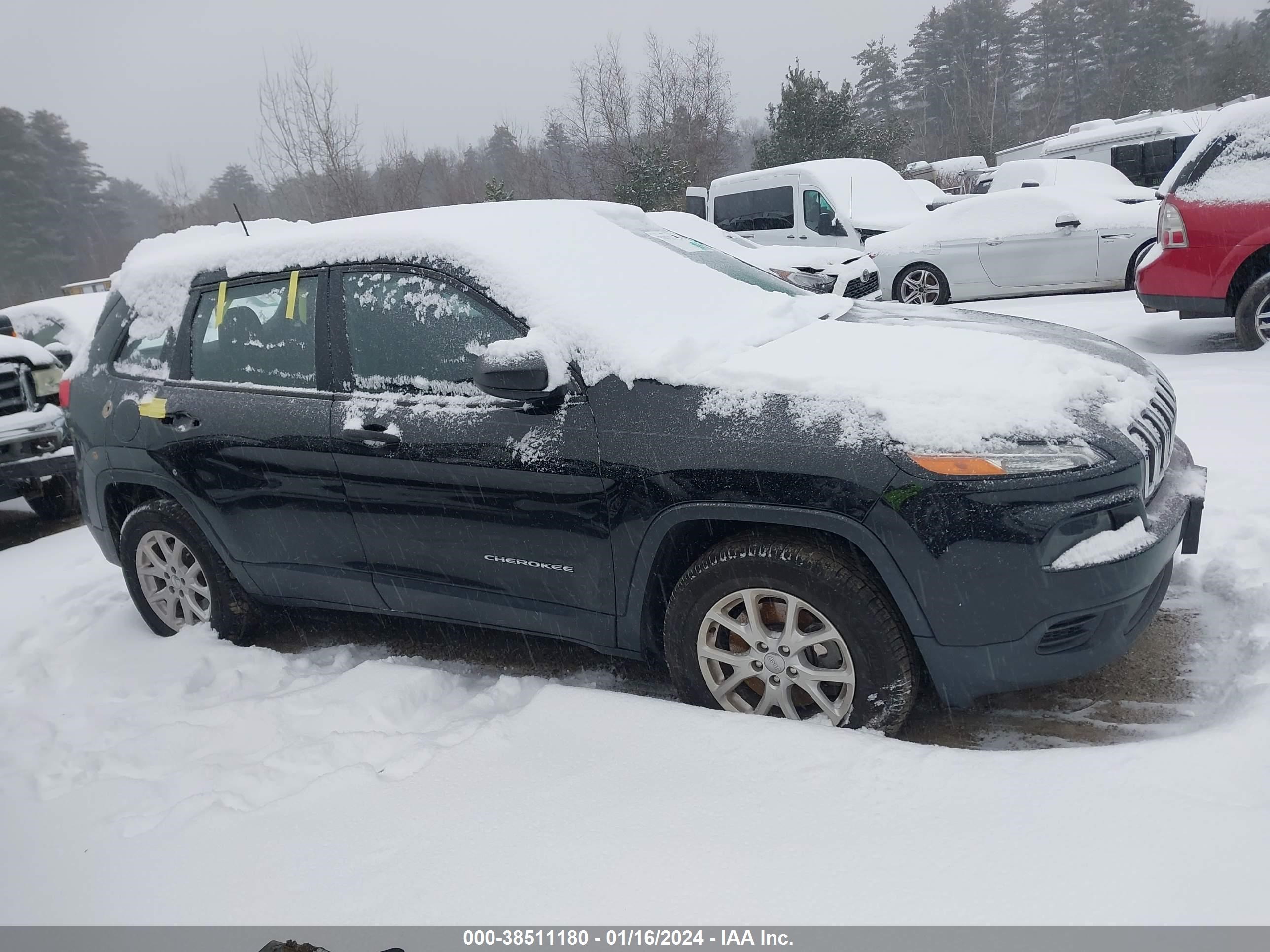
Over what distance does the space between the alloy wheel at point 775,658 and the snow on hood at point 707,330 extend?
22.8 inches

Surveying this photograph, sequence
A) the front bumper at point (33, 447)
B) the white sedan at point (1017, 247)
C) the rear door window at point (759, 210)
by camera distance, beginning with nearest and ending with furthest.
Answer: the front bumper at point (33, 447) → the white sedan at point (1017, 247) → the rear door window at point (759, 210)

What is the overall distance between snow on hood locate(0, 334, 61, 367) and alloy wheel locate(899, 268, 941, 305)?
895 centimetres

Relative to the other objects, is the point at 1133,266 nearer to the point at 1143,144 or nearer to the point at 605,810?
the point at 605,810

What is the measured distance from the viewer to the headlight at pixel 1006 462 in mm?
2338

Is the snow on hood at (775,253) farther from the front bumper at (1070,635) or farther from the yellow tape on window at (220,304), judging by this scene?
the front bumper at (1070,635)

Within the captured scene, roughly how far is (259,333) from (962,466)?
2770mm

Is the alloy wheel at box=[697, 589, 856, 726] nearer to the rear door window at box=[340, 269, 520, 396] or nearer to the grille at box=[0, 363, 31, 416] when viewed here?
the rear door window at box=[340, 269, 520, 396]

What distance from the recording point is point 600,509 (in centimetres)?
279

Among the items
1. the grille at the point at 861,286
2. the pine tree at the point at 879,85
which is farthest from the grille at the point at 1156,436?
the pine tree at the point at 879,85

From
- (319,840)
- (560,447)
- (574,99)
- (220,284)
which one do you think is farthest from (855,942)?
(574,99)

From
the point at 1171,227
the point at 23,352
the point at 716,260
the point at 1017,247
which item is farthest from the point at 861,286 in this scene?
the point at 23,352

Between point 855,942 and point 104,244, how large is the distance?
59.1 m

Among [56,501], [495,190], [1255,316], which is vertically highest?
[495,190]

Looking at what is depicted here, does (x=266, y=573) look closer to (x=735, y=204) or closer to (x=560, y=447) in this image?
(x=560, y=447)
